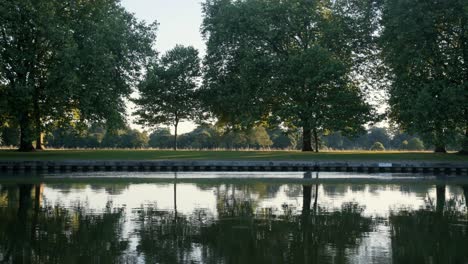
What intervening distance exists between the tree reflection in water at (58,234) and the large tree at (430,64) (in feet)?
118

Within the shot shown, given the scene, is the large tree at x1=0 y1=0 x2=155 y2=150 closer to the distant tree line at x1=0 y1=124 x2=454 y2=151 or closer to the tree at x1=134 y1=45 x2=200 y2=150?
the tree at x1=134 y1=45 x2=200 y2=150

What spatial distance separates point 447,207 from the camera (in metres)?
23.0

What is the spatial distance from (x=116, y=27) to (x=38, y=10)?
769 centimetres

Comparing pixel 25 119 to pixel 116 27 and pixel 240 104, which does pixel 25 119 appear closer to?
pixel 116 27

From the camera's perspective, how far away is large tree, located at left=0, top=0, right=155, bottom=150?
164 ft

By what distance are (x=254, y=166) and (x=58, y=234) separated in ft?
115

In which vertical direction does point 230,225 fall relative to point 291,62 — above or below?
below

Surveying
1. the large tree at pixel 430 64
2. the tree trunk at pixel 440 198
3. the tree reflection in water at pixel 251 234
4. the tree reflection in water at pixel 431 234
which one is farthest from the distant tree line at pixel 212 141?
the tree reflection in water at pixel 251 234

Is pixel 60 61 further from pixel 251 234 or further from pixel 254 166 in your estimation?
pixel 251 234

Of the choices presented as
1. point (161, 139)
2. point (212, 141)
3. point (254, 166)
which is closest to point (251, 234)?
point (254, 166)

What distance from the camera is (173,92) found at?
7244 cm

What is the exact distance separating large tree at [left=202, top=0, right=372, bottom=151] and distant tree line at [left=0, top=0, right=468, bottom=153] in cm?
15

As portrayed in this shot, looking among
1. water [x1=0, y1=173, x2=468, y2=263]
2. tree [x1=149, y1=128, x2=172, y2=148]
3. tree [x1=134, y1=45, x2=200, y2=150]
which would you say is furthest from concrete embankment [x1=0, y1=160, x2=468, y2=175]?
tree [x1=149, y1=128, x2=172, y2=148]

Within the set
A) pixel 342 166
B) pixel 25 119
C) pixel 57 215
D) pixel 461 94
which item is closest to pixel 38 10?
pixel 25 119
